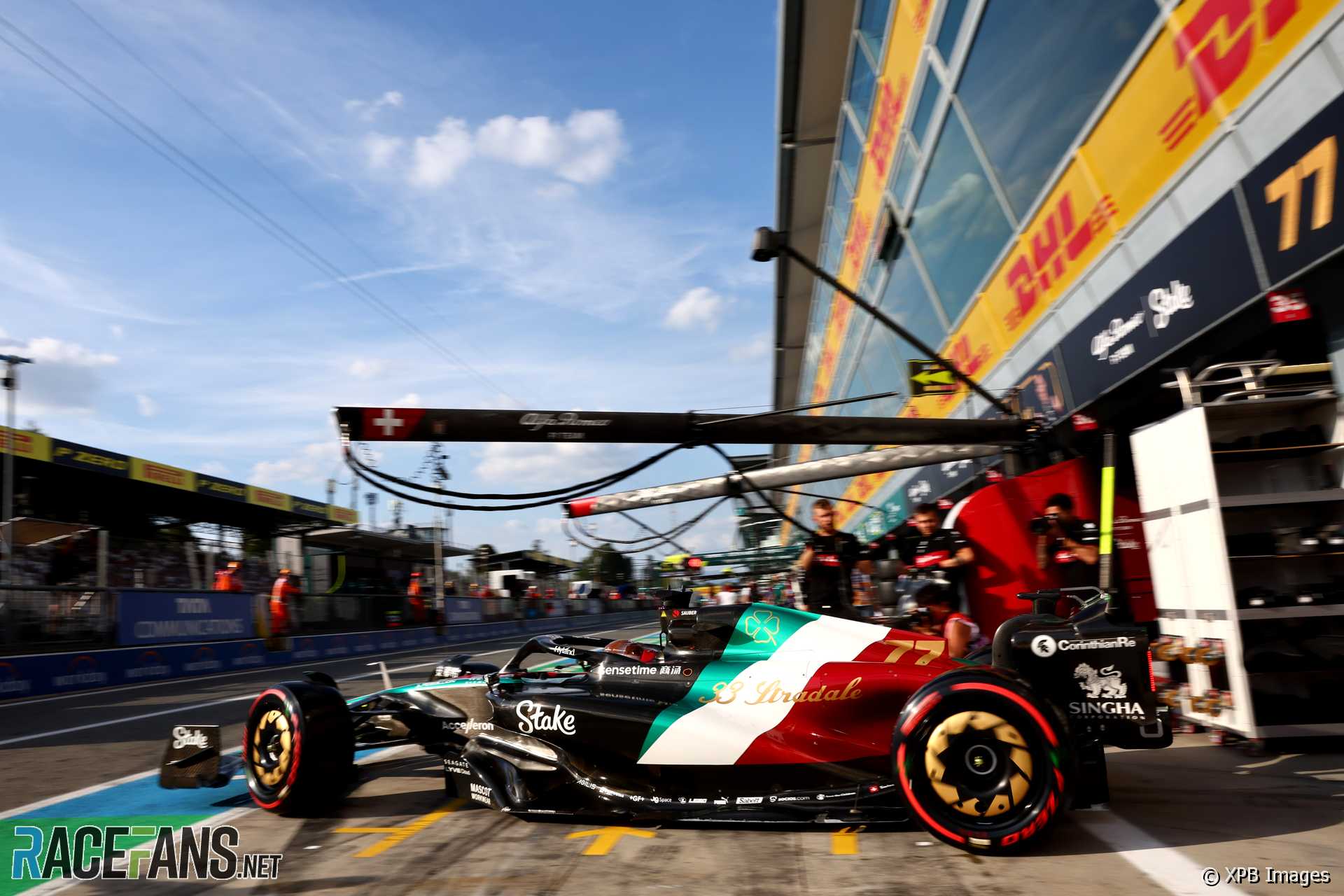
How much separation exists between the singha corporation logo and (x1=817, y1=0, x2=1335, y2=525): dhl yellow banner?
3542 millimetres

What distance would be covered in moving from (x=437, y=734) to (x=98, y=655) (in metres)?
10.8

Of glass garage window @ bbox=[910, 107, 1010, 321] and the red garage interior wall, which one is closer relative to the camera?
the red garage interior wall

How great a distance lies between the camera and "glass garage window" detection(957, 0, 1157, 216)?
21.6 feet

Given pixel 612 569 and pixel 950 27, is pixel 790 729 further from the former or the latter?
pixel 950 27

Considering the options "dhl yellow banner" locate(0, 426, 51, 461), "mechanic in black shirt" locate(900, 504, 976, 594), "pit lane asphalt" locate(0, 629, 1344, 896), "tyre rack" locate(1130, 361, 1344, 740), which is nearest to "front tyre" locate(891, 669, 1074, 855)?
"pit lane asphalt" locate(0, 629, 1344, 896)

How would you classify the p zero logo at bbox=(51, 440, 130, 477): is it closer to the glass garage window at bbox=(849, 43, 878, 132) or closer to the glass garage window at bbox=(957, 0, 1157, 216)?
the glass garage window at bbox=(849, 43, 878, 132)

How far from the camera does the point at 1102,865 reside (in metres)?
3.45

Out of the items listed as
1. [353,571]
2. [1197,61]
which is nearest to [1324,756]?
[1197,61]

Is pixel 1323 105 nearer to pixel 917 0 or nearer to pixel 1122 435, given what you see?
pixel 1122 435

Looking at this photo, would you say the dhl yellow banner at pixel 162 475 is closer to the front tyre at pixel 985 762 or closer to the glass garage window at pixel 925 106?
the glass garage window at pixel 925 106

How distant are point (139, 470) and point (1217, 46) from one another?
30.4 m

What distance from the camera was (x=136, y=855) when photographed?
4055 mm

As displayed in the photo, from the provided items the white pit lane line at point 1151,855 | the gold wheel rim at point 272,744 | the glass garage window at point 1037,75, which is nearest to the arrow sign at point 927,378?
the glass garage window at point 1037,75
